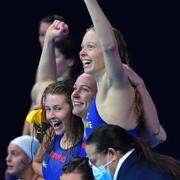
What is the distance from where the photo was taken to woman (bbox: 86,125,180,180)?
4598 mm

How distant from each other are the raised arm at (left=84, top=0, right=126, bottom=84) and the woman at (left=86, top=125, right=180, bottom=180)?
34 centimetres

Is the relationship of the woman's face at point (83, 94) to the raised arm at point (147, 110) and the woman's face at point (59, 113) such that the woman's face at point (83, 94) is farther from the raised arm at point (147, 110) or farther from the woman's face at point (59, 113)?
the raised arm at point (147, 110)

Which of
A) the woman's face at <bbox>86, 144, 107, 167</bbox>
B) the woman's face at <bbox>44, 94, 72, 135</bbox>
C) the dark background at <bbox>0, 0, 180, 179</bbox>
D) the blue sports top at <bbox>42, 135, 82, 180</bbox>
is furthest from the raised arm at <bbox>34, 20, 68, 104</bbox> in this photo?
the dark background at <bbox>0, 0, 180, 179</bbox>

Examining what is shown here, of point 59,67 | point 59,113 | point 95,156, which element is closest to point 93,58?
point 59,113

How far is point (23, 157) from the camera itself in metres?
6.41

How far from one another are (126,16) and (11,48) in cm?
111

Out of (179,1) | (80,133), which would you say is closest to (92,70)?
(80,133)

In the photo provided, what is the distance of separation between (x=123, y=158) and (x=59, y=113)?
1054 millimetres

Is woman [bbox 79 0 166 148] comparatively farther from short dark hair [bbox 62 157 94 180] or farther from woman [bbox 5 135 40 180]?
woman [bbox 5 135 40 180]

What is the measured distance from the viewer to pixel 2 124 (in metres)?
8.19

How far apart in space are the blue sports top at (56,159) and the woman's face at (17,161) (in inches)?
27.1

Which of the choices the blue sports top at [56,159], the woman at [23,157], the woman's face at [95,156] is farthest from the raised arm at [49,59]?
the woman's face at [95,156]

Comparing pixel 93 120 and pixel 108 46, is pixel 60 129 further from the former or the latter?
pixel 108 46

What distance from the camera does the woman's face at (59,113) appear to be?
18.4 feet
